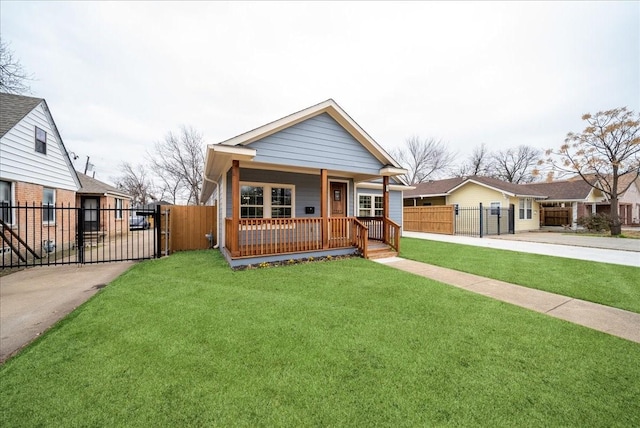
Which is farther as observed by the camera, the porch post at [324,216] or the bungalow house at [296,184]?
the porch post at [324,216]

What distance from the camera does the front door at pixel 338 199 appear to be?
10.6 meters

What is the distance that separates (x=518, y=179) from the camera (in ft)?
133

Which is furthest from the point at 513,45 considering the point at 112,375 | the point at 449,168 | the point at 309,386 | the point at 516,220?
the point at 449,168

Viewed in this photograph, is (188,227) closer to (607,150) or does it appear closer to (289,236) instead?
(289,236)

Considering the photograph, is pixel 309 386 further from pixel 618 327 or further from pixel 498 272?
pixel 498 272

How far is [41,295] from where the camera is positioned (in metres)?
5.01

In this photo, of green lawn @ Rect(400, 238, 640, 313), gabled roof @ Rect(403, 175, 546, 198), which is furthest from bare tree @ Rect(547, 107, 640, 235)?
green lawn @ Rect(400, 238, 640, 313)

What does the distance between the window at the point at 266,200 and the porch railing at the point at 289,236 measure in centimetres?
95

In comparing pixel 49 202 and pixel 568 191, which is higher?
pixel 568 191

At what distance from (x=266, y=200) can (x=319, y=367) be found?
7100mm

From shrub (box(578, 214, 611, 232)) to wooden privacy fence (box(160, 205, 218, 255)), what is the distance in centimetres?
2616

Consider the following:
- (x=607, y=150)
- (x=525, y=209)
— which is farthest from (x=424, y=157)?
(x=607, y=150)

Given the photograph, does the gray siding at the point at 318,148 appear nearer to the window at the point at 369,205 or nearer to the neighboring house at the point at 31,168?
the window at the point at 369,205

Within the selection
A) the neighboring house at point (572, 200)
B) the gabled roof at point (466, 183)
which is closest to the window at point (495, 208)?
the gabled roof at point (466, 183)
